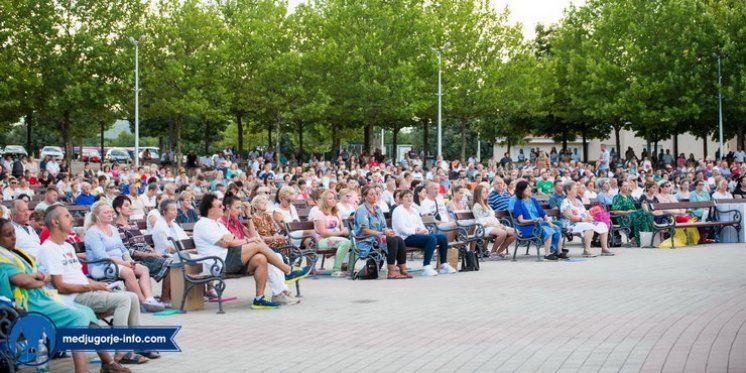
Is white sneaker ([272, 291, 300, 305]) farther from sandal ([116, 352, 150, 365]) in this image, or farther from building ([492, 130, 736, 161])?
building ([492, 130, 736, 161])

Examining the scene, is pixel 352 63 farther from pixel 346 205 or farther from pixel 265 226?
pixel 265 226

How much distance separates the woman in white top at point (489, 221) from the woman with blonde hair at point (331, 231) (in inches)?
130

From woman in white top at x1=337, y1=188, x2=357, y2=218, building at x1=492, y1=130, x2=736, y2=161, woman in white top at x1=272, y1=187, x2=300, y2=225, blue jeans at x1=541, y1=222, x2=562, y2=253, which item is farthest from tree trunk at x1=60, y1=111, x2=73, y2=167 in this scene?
woman in white top at x1=272, y1=187, x2=300, y2=225

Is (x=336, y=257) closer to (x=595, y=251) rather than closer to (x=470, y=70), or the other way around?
(x=595, y=251)

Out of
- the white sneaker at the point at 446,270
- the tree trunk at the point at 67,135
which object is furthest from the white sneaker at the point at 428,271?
the tree trunk at the point at 67,135

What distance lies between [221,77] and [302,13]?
6055 millimetres

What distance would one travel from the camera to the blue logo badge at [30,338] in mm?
7324

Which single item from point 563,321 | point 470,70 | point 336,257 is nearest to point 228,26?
point 470,70

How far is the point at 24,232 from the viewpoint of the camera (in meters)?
12.1

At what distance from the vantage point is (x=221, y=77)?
59.1 meters

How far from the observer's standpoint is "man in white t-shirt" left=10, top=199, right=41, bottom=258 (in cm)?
1164

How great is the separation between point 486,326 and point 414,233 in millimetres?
5880

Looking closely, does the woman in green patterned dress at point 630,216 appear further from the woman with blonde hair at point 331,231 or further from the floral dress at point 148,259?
the floral dress at point 148,259

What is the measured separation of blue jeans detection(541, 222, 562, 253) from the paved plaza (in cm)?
258
